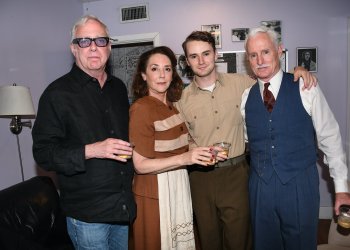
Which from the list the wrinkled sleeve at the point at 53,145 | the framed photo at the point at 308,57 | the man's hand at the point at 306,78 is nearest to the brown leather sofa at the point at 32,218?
the wrinkled sleeve at the point at 53,145

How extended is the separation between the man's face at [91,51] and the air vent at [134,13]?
2653 mm

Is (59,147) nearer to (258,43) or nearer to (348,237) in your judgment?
(258,43)

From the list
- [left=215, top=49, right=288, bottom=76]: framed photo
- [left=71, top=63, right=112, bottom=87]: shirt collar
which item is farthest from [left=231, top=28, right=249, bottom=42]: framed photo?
[left=71, top=63, right=112, bottom=87]: shirt collar

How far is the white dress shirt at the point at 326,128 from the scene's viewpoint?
186cm

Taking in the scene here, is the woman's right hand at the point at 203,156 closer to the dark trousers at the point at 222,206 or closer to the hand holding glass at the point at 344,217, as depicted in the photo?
the dark trousers at the point at 222,206

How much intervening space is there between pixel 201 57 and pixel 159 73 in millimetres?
331

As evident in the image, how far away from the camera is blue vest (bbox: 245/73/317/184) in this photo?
6.13 ft

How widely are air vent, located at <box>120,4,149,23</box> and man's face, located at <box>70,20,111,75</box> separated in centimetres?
265

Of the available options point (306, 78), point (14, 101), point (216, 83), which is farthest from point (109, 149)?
point (14, 101)

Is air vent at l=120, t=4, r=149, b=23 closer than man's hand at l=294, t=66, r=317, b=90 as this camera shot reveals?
No

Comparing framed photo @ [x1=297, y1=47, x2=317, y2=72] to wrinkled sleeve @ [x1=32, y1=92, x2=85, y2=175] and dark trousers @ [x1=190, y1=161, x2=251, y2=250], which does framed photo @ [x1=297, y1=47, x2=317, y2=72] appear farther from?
wrinkled sleeve @ [x1=32, y1=92, x2=85, y2=175]

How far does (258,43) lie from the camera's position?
197 centimetres

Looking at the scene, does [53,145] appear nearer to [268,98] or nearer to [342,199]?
[268,98]

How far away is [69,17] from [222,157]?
11.1 ft
